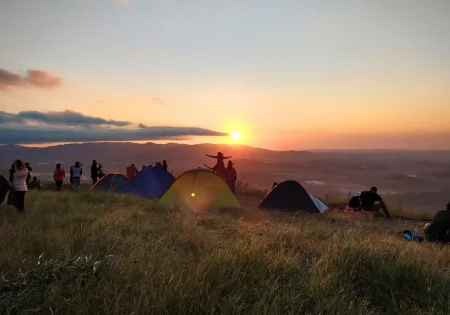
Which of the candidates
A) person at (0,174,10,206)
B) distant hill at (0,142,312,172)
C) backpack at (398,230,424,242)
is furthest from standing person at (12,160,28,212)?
distant hill at (0,142,312,172)

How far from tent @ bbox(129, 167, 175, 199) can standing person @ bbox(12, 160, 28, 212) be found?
23.1ft

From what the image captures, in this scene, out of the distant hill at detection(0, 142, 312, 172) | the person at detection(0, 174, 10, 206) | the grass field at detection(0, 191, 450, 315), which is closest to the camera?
the grass field at detection(0, 191, 450, 315)

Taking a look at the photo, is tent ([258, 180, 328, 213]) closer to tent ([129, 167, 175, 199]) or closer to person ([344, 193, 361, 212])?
person ([344, 193, 361, 212])

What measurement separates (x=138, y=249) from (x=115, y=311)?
187cm

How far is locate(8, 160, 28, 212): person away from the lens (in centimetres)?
969

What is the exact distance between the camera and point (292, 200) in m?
14.7

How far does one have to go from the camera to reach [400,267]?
4.90 meters

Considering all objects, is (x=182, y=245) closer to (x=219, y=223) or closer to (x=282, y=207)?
(x=219, y=223)

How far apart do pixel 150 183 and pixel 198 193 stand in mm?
4394

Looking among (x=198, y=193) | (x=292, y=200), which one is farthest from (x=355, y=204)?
(x=198, y=193)

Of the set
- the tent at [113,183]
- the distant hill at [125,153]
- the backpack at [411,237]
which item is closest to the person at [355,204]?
the backpack at [411,237]

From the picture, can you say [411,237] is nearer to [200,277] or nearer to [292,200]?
[292,200]

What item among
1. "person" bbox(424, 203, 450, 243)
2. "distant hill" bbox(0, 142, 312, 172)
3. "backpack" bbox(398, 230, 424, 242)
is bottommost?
"distant hill" bbox(0, 142, 312, 172)

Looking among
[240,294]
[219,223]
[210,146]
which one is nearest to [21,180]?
[219,223]
